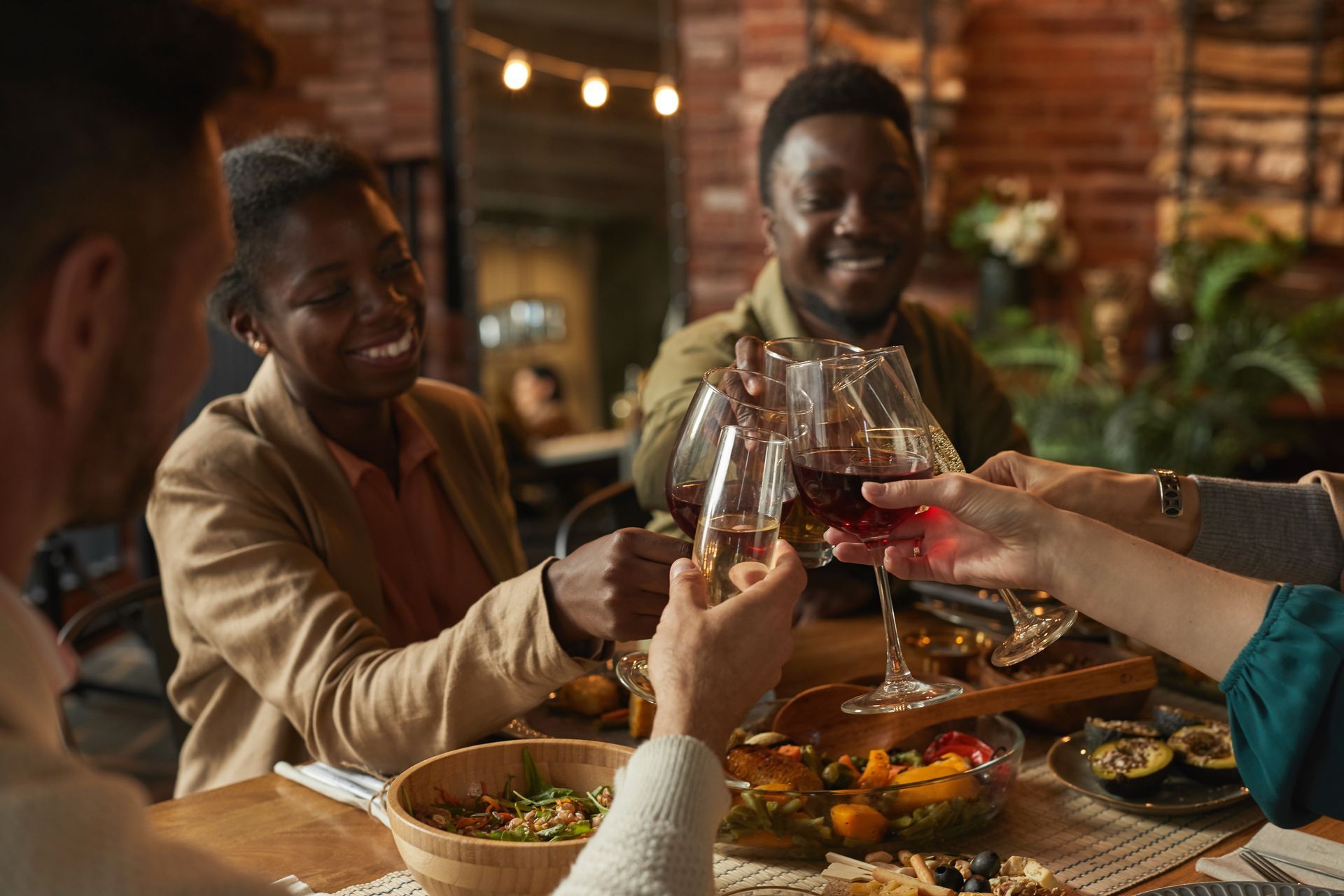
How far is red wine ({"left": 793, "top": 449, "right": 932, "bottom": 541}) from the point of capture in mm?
1131

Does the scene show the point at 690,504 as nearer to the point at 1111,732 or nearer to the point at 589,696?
the point at 589,696

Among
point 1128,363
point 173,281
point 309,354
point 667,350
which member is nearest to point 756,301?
point 667,350

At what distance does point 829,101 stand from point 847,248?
28 centimetres

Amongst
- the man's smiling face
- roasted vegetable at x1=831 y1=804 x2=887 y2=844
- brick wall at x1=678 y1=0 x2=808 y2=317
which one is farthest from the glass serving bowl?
brick wall at x1=678 y1=0 x2=808 y2=317

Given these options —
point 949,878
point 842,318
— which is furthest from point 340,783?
point 842,318

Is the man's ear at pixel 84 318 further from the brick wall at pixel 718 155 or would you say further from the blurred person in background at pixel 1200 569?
the brick wall at pixel 718 155

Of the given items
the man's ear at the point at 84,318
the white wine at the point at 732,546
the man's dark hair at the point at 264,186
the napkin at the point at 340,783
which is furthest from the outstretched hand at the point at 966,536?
the man's dark hair at the point at 264,186

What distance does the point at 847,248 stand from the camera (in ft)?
7.43

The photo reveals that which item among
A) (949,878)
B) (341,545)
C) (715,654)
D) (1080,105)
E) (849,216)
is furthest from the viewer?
(1080,105)

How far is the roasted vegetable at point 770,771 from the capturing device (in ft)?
3.77

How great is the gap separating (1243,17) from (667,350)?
3390 mm

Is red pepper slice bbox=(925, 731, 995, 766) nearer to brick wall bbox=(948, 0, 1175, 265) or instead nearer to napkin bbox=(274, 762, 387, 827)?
napkin bbox=(274, 762, 387, 827)

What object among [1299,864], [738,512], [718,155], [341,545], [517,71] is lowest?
[1299,864]

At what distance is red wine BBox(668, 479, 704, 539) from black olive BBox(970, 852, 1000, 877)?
14.5 inches
